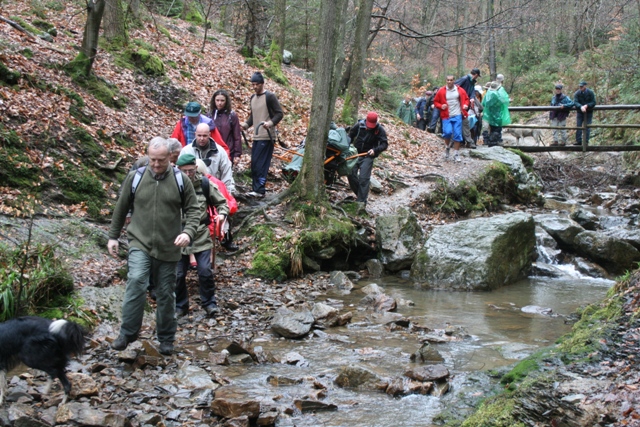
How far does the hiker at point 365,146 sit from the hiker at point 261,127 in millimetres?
1737

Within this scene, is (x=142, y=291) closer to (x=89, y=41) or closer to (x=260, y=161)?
(x=260, y=161)

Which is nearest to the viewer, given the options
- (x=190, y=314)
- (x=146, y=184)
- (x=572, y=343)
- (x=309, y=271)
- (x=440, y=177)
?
(x=572, y=343)

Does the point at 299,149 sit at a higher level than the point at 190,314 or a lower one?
higher

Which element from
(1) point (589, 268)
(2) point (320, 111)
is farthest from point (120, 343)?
(1) point (589, 268)

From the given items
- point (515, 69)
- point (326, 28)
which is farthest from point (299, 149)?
point (515, 69)

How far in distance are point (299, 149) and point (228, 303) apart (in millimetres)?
4780

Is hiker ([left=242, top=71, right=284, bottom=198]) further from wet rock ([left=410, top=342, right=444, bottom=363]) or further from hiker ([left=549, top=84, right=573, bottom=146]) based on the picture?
hiker ([left=549, top=84, right=573, bottom=146])

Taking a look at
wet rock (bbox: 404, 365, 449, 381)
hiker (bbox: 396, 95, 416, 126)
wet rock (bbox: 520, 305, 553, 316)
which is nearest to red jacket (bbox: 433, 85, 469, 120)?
wet rock (bbox: 520, 305, 553, 316)

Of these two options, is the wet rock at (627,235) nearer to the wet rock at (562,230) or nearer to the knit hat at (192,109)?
the wet rock at (562,230)

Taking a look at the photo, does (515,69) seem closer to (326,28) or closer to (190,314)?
(326,28)

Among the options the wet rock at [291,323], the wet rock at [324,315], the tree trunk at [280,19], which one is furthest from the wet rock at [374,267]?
the tree trunk at [280,19]

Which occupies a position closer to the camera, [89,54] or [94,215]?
[94,215]

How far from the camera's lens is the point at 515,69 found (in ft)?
107

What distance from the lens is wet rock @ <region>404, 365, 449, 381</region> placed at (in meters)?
5.21
